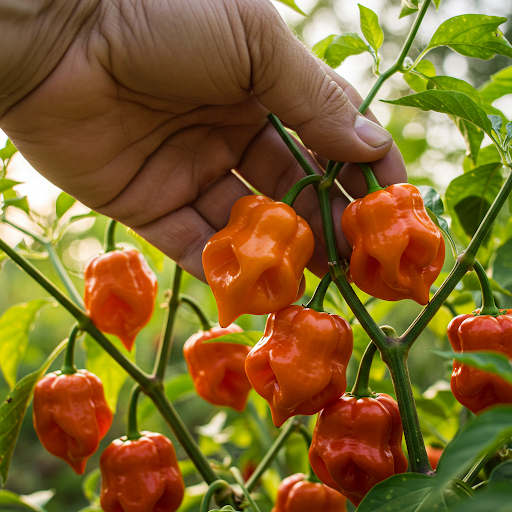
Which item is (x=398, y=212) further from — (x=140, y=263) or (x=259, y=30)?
(x=140, y=263)

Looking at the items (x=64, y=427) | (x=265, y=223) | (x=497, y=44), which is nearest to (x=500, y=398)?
(x=265, y=223)

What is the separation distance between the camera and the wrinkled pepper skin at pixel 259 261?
2.70 feet

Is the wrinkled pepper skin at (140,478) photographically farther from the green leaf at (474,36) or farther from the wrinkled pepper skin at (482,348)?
the green leaf at (474,36)

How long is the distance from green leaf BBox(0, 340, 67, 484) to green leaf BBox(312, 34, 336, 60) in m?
0.89

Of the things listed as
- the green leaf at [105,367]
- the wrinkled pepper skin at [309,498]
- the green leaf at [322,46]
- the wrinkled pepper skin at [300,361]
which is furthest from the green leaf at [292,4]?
the wrinkled pepper skin at [309,498]

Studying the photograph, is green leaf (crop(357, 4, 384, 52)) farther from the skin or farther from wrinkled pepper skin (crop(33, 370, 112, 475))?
wrinkled pepper skin (crop(33, 370, 112, 475))

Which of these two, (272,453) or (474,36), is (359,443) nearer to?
(272,453)

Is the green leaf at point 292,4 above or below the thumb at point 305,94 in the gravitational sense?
above

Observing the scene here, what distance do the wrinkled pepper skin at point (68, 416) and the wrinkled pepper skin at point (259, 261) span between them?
434mm

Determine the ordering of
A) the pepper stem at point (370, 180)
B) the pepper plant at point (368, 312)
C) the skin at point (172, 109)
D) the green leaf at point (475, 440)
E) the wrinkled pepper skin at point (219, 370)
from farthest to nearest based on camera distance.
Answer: the wrinkled pepper skin at point (219, 370) → the skin at point (172, 109) → the pepper stem at point (370, 180) → the pepper plant at point (368, 312) → the green leaf at point (475, 440)

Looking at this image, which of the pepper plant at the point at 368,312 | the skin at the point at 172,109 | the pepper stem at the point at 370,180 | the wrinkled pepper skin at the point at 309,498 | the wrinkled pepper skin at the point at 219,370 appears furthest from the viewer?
the wrinkled pepper skin at the point at 219,370

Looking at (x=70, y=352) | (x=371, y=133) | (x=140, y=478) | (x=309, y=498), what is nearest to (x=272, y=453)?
(x=309, y=498)

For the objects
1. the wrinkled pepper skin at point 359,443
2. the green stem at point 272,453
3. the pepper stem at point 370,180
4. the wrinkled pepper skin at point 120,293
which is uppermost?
the pepper stem at point 370,180

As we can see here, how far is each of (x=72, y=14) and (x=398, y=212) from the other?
0.75m
